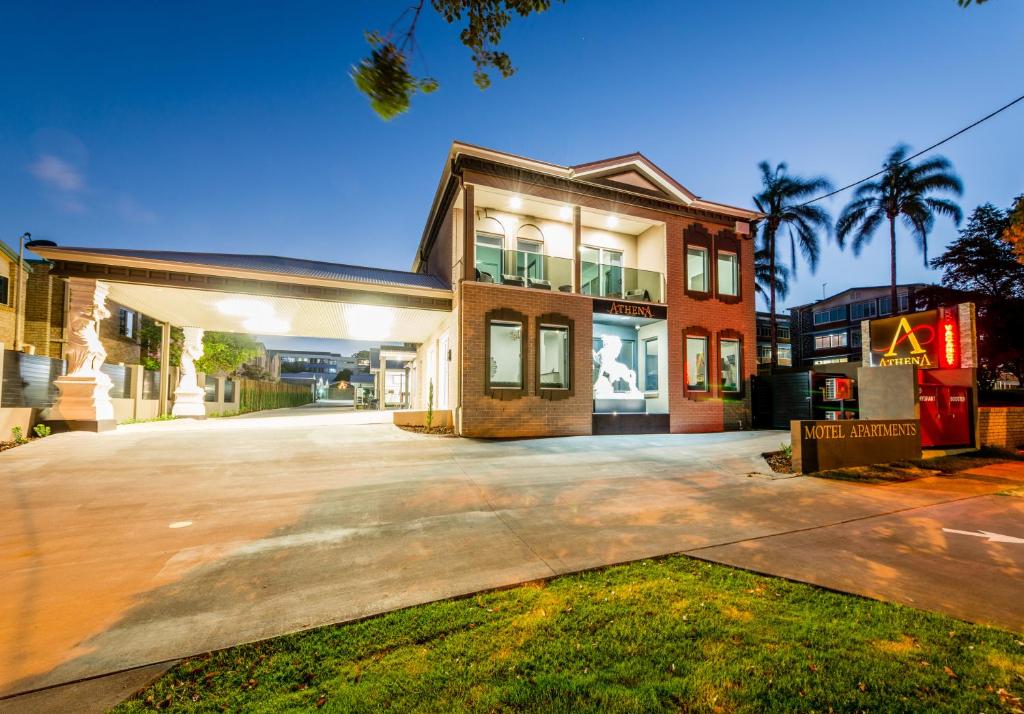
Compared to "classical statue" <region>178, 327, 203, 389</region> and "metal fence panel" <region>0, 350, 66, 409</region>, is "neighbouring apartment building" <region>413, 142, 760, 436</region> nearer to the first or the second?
"classical statue" <region>178, 327, 203, 389</region>

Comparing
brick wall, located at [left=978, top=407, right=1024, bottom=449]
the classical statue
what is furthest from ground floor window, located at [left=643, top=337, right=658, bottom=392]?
the classical statue

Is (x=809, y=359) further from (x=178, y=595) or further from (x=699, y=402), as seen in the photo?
(x=178, y=595)

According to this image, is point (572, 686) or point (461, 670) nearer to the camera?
point (572, 686)

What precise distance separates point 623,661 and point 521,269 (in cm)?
1145

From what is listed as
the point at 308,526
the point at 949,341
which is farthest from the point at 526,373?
the point at 949,341

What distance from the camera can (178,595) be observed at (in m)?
3.06

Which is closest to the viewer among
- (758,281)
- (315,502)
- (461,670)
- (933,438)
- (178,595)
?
(461,670)

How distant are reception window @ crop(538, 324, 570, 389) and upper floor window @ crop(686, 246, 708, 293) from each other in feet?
18.4

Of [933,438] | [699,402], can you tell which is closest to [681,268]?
[699,402]

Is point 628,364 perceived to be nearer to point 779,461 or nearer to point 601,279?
point 601,279

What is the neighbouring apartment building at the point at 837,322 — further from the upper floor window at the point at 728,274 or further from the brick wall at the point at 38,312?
the brick wall at the point at 38,312

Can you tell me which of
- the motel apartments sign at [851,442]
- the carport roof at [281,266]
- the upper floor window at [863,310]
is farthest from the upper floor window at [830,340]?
the carport roof at [281,266]

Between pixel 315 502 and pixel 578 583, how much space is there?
147 inches

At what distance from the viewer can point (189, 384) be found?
16.0 m
